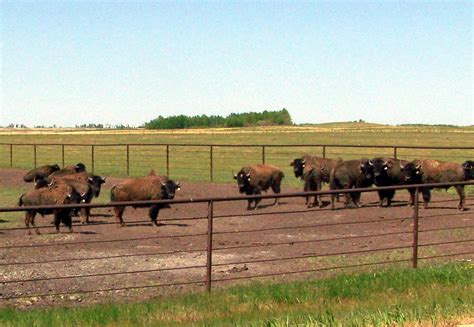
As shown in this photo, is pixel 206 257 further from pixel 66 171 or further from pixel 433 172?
pixel 66 171

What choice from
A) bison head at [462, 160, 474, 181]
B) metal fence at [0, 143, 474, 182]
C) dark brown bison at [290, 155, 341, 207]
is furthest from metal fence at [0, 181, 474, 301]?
metal fence at [0, 143, 474, 182]

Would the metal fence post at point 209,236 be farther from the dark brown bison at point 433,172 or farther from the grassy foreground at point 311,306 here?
the dark brown bison at point 433,172

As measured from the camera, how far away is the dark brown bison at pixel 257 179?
27125mm

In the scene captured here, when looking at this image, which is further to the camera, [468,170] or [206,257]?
[468,170]

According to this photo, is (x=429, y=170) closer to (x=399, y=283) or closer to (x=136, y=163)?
(x=399, y=283)

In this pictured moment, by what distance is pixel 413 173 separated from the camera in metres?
25.4

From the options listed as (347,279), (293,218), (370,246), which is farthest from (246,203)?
(347,279)

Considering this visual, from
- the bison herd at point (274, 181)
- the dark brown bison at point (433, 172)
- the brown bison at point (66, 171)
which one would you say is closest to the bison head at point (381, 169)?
the bison herd at point (274, 181)

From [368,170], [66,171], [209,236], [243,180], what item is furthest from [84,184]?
[209,236]

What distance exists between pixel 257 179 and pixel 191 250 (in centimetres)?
1139

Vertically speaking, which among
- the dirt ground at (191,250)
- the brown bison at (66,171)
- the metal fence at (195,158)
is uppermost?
the brown bison at (66,171)

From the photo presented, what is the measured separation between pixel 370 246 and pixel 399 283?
18.8 feet

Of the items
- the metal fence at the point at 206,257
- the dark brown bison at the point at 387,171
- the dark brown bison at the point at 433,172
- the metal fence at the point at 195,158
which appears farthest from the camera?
the metal fence at the point at 195,158

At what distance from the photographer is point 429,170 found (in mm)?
25297
